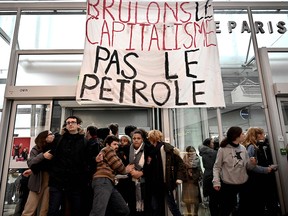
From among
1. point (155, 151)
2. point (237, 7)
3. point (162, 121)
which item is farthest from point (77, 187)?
point (237, 7)

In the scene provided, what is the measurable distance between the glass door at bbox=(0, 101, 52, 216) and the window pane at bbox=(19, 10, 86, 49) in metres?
1.23

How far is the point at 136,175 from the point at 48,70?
2719 mm

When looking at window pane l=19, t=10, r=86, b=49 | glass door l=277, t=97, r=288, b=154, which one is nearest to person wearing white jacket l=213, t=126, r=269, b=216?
glass door l=277, t=97, r=288, b=154

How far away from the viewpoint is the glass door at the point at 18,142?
13.6ft

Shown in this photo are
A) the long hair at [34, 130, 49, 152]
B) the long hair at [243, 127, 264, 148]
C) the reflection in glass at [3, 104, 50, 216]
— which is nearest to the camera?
the long hair at [34, 130, 49, 152]

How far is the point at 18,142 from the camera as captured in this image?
441cm

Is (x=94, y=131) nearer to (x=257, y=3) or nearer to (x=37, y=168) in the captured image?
(x=37, y=168)

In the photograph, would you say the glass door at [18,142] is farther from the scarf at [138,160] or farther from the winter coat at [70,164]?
the scarf at [138,160]

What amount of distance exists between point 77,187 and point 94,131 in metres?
0.89

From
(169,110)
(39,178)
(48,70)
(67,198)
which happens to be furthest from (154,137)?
(48,70)

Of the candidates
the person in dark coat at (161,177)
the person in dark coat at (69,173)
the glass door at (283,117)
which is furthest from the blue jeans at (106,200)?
the glass door at (283,117)

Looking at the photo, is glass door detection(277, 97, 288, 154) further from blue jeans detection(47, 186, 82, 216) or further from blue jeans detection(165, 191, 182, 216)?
blue jeans detection(47, 186, 82, 216)

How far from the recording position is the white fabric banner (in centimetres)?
362

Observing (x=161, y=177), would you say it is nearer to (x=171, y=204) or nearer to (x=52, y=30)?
(x=171, y=204)
